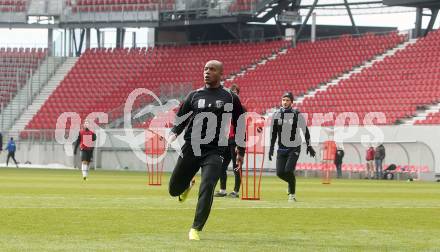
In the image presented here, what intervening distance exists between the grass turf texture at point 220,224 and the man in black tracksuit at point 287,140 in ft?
2.05

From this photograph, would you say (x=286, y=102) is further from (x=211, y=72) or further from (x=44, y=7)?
(x=44, y=7)

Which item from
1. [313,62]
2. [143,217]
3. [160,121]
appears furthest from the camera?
[313,62]

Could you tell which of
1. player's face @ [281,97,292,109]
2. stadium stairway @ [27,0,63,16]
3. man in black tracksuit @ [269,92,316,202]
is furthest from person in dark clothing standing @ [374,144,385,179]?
stadium stairway @ [27,0,63,16]

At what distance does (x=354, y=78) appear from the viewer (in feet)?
181

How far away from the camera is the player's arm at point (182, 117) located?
45.2ft

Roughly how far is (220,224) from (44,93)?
51575 millimetres

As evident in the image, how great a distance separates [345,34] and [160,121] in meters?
16.6

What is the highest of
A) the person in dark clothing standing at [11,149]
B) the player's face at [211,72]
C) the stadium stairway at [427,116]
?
the player's face at [211,72]

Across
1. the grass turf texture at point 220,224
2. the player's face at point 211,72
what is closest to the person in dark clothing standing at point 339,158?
the grass turf texture at point 220,224

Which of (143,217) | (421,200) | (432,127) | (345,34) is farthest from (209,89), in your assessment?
(345,34)

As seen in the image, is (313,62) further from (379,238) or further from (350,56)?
(379,238)

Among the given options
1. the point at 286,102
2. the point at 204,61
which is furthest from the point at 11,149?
the point at 286,102

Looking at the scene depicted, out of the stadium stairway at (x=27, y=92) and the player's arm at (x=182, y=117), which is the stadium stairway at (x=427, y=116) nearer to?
the stadium stairway at (x=27, y=92)

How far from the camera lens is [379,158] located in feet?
147
